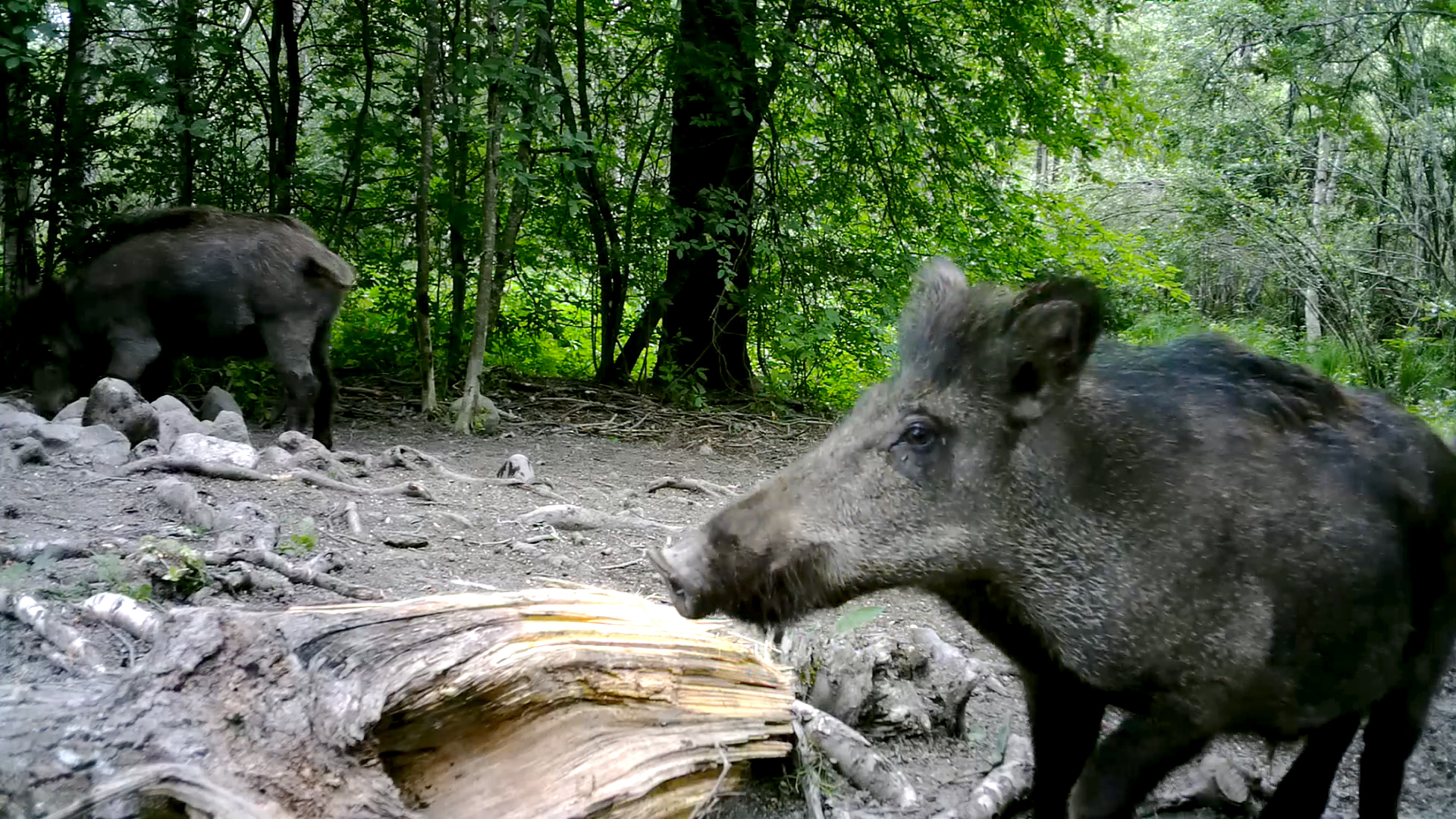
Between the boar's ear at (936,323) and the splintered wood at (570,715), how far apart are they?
90 cm

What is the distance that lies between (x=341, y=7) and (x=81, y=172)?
256 cm

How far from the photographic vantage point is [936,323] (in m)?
2.81

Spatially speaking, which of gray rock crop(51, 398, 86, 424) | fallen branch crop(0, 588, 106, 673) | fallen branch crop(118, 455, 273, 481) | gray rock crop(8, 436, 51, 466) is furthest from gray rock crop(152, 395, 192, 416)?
fallen branch crop(0, 588, 106, 673)

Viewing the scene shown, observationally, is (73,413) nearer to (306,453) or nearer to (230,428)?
(230,428)

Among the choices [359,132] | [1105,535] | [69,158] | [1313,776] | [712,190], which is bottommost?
[1313,776]

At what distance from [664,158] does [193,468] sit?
6517 millimetres


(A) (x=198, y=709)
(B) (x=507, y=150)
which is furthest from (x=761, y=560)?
(B) (x=507, y=150)

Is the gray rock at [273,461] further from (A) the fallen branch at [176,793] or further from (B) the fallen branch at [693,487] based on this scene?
(A) the fallen branch at [176,793]

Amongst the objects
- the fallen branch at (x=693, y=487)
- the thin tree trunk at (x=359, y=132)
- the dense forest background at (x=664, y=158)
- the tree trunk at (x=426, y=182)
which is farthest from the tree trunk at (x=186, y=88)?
the fallen branch at (x=693, y=487)

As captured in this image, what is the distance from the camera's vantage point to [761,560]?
8.18 feet

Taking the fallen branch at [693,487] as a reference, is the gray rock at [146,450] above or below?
above

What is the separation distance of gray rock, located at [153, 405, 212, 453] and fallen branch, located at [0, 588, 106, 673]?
3085 millimetres

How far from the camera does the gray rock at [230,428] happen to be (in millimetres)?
6230

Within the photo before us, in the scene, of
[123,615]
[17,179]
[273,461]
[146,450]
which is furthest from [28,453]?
[17,179]
